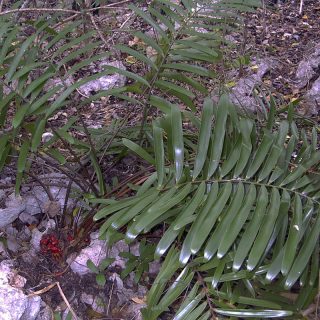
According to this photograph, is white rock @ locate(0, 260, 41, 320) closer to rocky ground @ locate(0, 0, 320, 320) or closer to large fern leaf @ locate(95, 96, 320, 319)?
rocky ground @ locate(0, 0, 320, 320)

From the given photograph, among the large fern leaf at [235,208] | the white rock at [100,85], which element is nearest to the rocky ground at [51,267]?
the large fern leaf at [235,208]

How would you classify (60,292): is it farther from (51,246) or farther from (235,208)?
(235,208)

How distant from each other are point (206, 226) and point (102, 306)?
55 cm

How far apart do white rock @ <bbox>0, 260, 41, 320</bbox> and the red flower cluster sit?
0.41 ft

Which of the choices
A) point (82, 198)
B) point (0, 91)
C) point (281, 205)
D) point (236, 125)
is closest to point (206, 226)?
point (281, 205)

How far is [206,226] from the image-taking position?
1.25 meters

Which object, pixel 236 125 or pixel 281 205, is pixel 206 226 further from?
pixel 236 125

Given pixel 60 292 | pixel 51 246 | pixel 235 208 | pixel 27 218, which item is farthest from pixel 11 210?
pixel 235 208

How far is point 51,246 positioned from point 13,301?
21cm

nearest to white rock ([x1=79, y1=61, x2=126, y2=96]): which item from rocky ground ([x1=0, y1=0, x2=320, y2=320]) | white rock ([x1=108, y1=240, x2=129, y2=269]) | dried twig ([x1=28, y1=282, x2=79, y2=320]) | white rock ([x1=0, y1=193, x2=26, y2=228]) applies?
rocky ground ([x1=0, y1=0, x2=320, y2=320])

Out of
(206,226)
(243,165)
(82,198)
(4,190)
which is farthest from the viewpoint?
(4,190)

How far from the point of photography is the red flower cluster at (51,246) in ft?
5.46

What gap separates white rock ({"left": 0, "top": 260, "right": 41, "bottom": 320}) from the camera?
4.94 ft

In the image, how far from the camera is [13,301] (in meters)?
1.53
